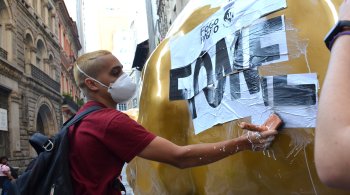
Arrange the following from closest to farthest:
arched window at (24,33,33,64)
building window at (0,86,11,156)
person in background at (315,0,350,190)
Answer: person in background at (315,0,350,190) → building window at (0,86,11,156) → arched window at (24,33,33,64)

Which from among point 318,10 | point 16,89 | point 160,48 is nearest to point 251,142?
point 318,10

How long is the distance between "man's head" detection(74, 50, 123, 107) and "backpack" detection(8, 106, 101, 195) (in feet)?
0.97

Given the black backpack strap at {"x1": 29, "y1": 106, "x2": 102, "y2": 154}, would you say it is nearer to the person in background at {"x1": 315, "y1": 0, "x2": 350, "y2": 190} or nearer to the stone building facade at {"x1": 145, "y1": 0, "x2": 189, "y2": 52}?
the person in background at {"x1": 315, "y1": 0, "x2": 350, "y2": 190}

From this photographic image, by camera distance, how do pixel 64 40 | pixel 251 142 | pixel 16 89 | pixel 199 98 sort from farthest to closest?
pixel 64 40
pixel 16 89
pixel 199 98
pixel 251 142

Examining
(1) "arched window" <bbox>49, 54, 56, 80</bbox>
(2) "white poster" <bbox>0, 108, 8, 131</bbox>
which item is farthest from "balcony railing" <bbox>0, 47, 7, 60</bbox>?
(1) "arched window" <bbox>49, 54, 56, 80</bbox>

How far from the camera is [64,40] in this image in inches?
1697

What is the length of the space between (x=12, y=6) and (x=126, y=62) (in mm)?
71626

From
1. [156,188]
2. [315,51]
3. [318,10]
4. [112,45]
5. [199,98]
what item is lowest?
[156,188]

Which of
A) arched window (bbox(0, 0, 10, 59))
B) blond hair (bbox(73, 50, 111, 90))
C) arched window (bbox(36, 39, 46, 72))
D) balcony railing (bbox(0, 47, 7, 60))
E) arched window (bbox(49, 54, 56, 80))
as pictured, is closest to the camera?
blond hair (bbox(73, 50, 111, 90))

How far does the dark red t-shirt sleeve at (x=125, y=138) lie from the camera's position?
6.05 feet

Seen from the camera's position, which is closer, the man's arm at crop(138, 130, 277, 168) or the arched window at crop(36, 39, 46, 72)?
the man's arm at crop(138, 130, 277, 168)

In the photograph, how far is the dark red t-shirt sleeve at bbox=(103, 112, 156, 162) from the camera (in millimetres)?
1844

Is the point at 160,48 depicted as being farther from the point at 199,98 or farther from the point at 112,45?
the point at 112,45

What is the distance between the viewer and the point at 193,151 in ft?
6.21
